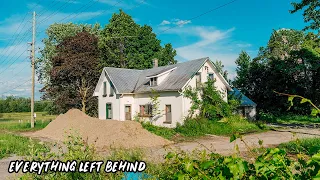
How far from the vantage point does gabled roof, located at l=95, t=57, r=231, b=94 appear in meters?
25.0

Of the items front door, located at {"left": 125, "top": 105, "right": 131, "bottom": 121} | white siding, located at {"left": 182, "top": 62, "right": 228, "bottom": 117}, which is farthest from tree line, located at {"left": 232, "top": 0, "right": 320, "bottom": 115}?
front door, located at {"left": 125, "top": 105, "right": 131, "bottom": 121}

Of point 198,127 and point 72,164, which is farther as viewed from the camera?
point 198,127

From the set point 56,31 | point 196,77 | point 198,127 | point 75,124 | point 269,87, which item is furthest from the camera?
point 56,31

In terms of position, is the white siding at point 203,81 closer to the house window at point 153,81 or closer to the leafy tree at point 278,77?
the house window at point 153,81

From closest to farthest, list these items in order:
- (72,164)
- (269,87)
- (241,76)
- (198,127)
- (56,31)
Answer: (72,164)
(198,127)
(269,87)
(241,76)
(56,31)

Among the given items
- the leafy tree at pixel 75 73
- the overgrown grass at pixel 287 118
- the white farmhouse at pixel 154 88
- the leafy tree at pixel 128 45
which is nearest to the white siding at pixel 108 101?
the white farmhouse at pixel 154 88

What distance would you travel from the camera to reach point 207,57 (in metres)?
26.2

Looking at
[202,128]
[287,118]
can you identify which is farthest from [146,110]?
[287,118]

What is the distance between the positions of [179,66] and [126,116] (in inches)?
301

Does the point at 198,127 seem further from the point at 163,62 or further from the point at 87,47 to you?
the point at 163,62

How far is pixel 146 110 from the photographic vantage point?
90.3 ft

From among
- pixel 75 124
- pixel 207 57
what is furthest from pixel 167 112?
pixel 75 124

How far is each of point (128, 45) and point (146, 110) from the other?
23.2 metres

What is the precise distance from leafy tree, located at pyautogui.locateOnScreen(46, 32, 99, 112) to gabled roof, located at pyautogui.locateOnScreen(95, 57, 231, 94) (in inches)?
270
